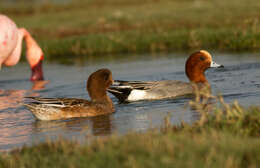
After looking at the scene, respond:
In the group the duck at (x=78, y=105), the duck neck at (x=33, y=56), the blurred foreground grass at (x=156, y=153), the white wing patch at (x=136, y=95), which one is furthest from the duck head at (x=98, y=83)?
the duck neck at (x=33, y=56)

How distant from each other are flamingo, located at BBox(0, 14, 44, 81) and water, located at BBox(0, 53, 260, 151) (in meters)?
0.46

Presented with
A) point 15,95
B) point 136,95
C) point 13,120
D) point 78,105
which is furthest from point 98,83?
point 15,95

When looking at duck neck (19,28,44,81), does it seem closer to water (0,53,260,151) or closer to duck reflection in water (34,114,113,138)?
water (0,53,260,151)

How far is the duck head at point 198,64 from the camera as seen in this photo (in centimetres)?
1115

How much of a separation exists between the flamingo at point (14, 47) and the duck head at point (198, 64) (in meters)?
4.60

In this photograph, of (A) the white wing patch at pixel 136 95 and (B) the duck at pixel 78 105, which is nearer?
(B) the duck at pixel 78 105

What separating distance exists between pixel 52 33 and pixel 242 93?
16.6m

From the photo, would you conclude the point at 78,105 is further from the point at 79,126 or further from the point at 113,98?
the point at 113,98

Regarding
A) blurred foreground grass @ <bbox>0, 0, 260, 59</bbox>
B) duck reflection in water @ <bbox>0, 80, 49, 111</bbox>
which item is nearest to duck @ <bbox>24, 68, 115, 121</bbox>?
duck reflection in water @ <bbox>0, 80, 49, 111</bbox>

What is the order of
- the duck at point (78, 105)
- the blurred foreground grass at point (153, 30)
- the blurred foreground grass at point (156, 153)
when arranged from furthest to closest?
1. the blurred foreground grass at point (153, 30)
2. the duck at point (78, 105)
3. the blurred foreground grass at point (156, 153)

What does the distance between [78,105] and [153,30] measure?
12.4m

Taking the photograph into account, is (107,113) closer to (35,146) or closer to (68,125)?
(68,125)

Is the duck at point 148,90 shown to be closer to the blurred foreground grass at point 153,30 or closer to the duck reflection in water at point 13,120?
the duck reflection in water at point 13,120

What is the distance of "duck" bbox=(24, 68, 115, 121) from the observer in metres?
9.08
